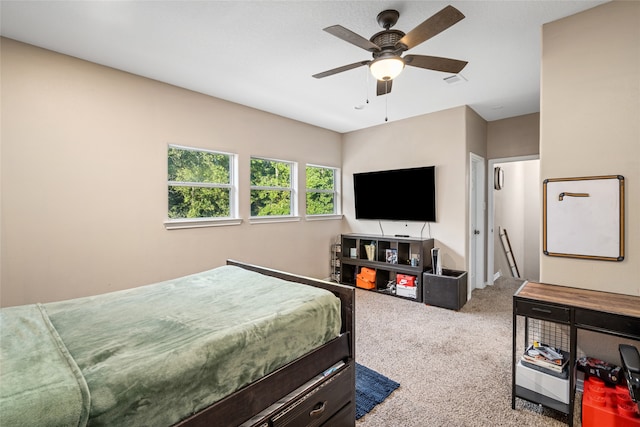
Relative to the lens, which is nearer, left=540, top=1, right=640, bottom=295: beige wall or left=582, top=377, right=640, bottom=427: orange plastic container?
left=582, top=377, right=640, bottom=427: orange plastic container

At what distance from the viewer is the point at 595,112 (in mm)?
2047

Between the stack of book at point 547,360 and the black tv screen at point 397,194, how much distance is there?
8.15 feet

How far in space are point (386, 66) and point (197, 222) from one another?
2692mm

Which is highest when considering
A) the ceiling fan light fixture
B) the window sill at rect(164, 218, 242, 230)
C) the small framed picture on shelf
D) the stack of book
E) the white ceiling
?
the white ceiling

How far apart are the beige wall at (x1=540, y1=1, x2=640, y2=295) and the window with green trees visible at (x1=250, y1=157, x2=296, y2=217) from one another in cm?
331

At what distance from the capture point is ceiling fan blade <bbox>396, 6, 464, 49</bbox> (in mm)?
1581

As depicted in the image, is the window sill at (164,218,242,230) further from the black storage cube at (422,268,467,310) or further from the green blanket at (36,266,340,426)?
the black storage cube at (422,268,467,310)

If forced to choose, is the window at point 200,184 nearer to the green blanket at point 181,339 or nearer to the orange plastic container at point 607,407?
the green blanket at point 181,339

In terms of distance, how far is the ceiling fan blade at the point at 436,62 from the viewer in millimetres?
2041

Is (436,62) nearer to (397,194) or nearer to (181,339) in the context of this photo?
(181,339)

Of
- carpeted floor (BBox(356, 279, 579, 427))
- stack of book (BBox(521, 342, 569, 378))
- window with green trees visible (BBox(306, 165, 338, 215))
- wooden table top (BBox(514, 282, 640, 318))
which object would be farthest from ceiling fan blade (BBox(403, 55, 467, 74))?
window with green trees visible (BBox(306, 165, 338, 215))

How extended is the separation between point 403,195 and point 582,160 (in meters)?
2.58

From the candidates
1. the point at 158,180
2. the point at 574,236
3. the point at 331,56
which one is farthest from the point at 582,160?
the point at 158,180

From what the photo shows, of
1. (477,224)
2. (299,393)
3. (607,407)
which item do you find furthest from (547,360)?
(477,224)
